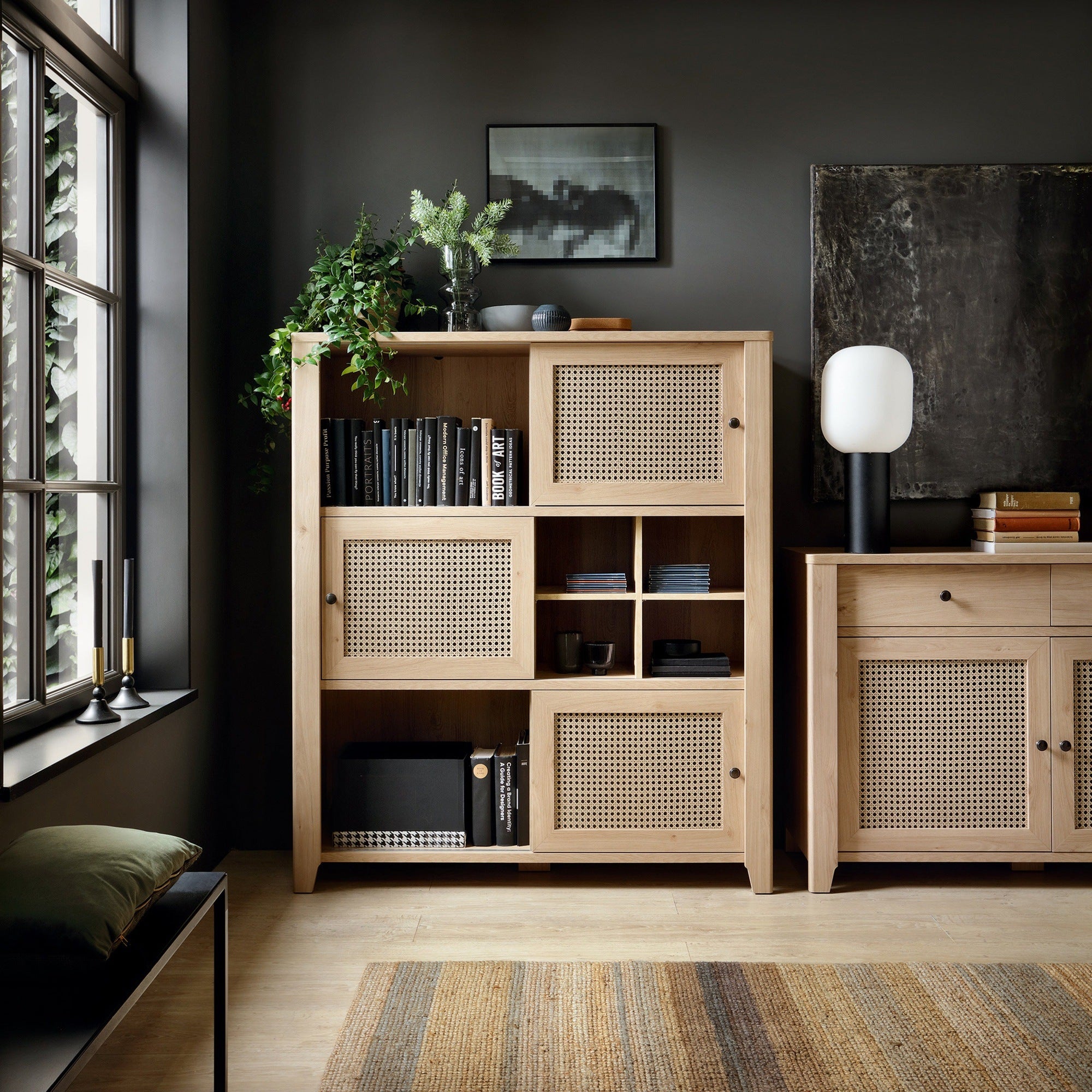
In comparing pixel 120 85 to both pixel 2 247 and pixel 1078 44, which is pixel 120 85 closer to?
pixel 2 247

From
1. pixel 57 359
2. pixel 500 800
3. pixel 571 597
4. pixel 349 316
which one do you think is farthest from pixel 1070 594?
pixel 57 359

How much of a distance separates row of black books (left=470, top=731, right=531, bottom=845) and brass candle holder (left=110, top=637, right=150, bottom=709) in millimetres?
896

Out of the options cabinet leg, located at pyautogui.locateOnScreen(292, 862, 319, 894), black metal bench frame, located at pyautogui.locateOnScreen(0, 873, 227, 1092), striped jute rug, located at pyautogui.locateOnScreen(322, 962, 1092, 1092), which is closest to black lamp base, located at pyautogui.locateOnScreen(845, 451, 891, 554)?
striped jute rug, located at pyautogui.locateOnScreen(322, 962, 1092, 1092)

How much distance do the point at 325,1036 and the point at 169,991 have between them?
1.40 feet

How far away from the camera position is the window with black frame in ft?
6.68

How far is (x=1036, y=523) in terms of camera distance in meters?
2.67

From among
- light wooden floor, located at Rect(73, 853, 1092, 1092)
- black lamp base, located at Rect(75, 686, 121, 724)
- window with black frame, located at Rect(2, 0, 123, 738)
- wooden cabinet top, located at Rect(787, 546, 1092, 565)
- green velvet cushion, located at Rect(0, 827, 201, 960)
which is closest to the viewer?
green velvet cushion, located at Rect(0, 827, 201, 960)

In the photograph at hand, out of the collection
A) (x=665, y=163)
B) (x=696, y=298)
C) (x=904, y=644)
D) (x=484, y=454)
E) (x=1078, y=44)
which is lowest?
(x=904, y=644)

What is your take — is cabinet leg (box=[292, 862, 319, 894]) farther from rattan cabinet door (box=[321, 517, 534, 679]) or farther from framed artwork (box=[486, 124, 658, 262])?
framed artwork (box=[486, 124, 658, 262])

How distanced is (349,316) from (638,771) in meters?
1.45

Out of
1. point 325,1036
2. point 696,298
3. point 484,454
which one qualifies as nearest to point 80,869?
point 325,1036

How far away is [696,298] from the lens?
2.97m

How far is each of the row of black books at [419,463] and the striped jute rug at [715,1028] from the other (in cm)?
120

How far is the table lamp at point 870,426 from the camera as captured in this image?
2.61 metres
